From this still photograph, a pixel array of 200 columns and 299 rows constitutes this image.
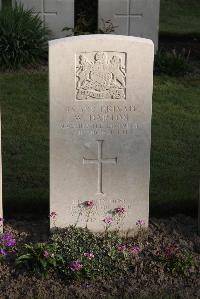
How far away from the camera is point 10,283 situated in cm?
562

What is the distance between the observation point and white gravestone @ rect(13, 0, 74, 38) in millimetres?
12188

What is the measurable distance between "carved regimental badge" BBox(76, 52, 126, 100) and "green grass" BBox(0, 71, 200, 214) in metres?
1.50

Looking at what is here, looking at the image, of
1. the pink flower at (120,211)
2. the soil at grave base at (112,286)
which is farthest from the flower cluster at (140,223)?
the soil at grave base at (112,286)

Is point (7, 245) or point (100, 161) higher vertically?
point (100, 161)

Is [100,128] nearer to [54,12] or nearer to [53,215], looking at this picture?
[53,215]

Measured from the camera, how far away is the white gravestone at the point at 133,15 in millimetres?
12297

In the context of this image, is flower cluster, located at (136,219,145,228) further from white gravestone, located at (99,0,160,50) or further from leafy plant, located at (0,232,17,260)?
white gravestone, located at (99,0,160,50)

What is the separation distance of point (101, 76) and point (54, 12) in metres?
6.62

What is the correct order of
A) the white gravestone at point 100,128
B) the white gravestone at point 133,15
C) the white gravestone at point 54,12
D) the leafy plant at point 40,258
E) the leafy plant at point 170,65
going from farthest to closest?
the white gravestone at point 133,15 → the white gravestone at point 54,12 → the leafy plant at point 170,65 → the white gravestone at point 100,128 → the leafy plant at point 40,258

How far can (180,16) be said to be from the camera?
722 inches

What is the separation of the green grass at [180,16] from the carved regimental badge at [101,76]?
9.79 meters

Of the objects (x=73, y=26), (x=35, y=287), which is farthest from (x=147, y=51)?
(x=73, y=26)

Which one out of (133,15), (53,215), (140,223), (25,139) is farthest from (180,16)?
(53,215)

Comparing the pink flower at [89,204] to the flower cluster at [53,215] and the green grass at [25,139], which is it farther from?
the green grass at [25,139]
